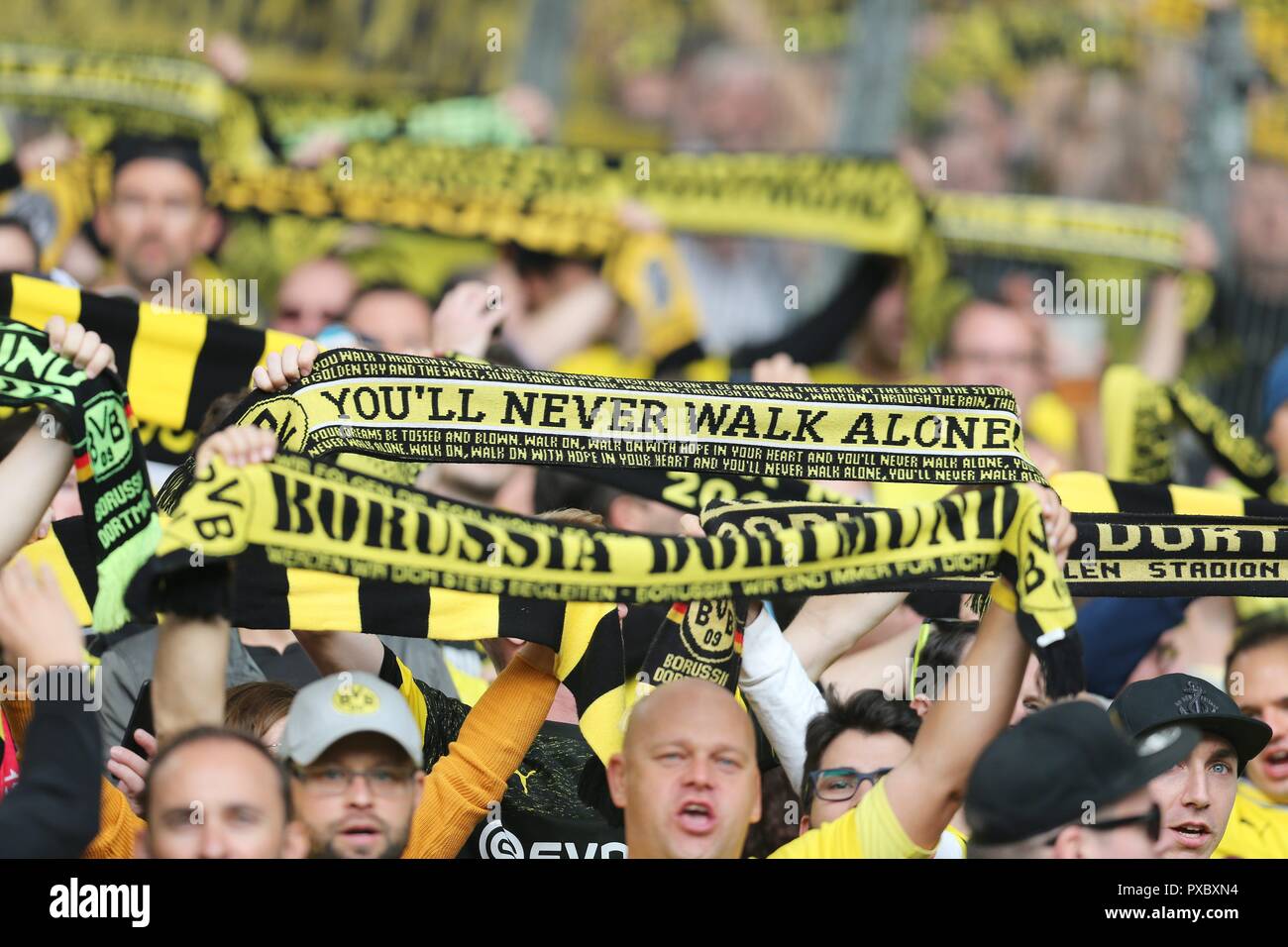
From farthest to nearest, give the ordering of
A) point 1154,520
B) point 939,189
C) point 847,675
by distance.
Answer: point 939,189, point 847,675, point 1154,520

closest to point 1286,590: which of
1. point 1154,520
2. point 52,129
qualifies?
point 1154,520

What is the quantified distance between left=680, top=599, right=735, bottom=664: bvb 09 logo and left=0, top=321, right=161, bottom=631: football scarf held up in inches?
42.7

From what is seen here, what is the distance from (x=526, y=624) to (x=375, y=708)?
73 centimetres

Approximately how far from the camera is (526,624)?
423 cm

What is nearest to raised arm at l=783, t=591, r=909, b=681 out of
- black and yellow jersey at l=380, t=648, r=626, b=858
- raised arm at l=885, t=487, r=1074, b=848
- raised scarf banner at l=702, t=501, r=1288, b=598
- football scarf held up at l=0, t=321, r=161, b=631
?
raised scarf banner at l=702, t=501, r=1288, b=598

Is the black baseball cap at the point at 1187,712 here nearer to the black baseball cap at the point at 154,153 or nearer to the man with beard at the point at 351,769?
the man with beard at the point at 351,769

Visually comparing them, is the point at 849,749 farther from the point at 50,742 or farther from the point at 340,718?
the point at 50,742

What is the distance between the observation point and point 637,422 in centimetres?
450

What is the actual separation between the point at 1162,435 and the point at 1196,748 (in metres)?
2.79

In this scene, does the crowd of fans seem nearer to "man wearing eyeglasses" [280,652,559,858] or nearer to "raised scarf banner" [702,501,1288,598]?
"man wearing eyeglasses" [280,652,559,858]

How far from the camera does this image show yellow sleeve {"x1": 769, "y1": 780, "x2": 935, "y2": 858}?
3545 mm

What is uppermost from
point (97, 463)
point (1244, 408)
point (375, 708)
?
point (1244, 408)
